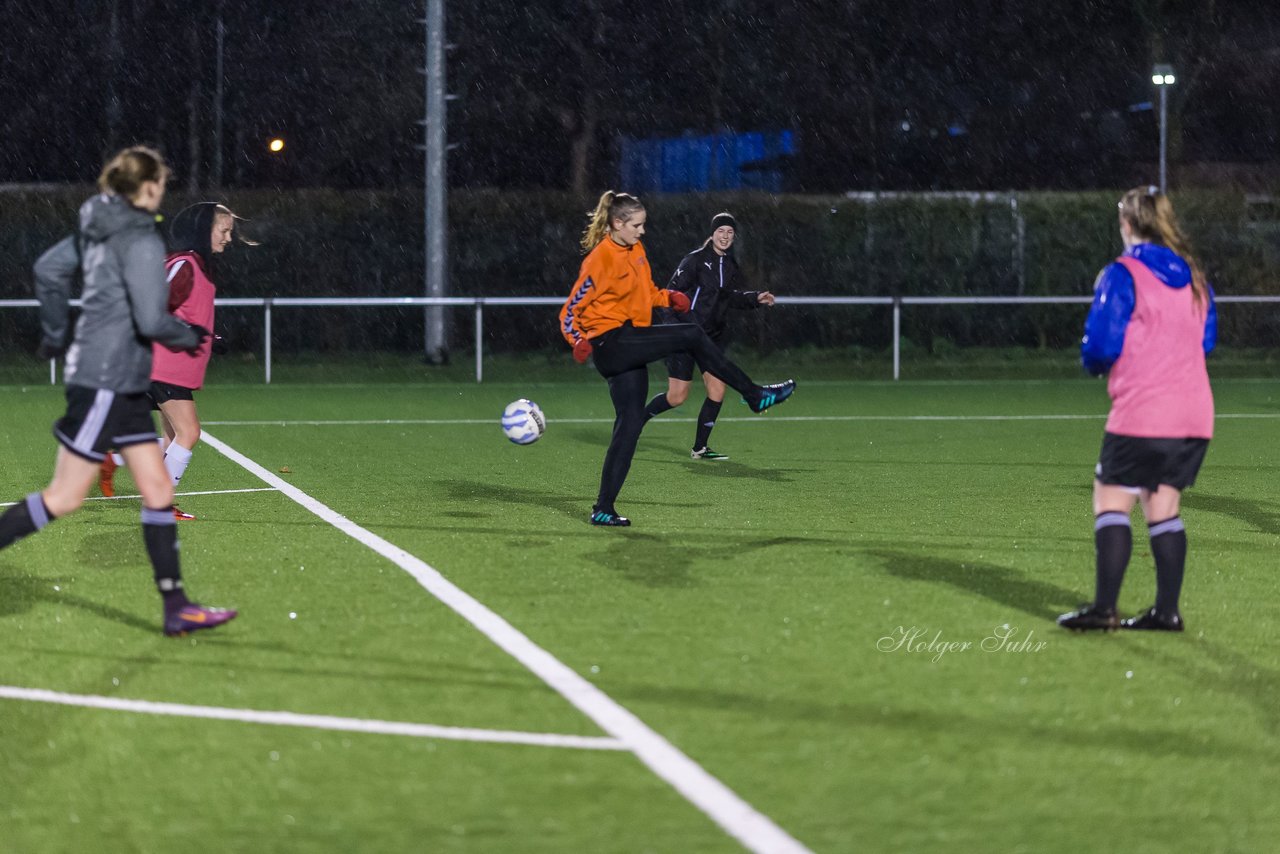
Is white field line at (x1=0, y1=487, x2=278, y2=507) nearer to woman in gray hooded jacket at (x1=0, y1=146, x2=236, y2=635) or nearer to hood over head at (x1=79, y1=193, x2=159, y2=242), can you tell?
woman in gray hooded jacket at (x1=0, y1=146, x2=236, y2=635)

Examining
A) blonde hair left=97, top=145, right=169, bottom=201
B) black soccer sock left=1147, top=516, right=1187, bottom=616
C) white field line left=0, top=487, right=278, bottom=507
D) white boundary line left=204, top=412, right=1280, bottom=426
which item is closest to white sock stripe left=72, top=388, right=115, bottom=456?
blonde hair left=97, top=145, right=169, bottom=201

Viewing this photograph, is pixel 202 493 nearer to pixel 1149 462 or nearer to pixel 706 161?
pixel 1149 462

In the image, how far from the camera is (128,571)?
29.4 feet

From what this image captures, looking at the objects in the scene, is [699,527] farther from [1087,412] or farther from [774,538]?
[1087,412]

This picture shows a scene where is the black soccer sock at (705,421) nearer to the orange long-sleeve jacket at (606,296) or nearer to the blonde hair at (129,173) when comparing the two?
the orange long-sleeve jacket at (606,296)

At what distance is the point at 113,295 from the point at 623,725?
266 centimetres

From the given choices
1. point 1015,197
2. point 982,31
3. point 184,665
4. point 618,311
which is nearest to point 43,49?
point 982,31

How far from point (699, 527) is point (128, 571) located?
10.6 feet

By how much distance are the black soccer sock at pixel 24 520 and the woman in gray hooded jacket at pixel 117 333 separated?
4 centimetres

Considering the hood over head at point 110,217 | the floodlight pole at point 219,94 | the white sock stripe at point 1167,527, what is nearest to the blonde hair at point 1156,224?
the white sock stripe at point 1167,527

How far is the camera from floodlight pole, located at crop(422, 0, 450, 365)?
27.5 meters

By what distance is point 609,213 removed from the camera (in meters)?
10.5

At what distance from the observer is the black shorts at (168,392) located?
10766 millimetres

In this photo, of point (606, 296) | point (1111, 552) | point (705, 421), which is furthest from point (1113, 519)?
point (705, 421)
